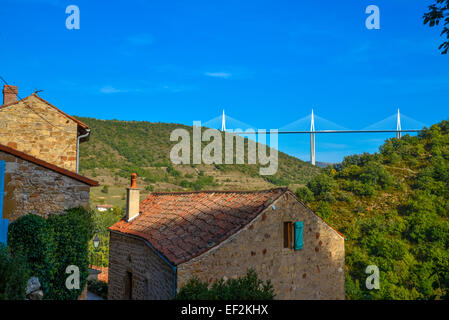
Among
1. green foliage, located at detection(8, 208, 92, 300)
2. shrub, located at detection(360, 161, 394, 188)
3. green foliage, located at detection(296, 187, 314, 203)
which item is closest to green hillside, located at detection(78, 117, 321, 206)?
green foliage, located at detection(296, 187, 314, 203)

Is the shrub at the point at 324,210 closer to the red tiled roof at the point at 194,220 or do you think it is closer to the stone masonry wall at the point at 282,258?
the stone masonry wall at the point at 282,258

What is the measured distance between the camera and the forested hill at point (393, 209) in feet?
66.0

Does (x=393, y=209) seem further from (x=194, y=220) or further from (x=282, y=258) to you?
(x=194, y=220)

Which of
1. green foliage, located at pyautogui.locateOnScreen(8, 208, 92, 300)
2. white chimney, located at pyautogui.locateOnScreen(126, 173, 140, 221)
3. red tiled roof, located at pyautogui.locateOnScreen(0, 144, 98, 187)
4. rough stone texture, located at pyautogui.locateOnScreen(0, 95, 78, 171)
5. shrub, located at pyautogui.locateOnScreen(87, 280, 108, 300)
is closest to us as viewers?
green foliage, located at pyautogui.locateOnScreen(8, 208, 92, 300)

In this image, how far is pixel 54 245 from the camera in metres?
8.62

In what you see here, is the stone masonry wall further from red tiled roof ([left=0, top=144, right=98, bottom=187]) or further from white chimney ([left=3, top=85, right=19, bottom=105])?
white chimney ([left=3, top=85, right=19, bottom=105])

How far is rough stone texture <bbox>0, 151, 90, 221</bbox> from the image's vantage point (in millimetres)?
8711

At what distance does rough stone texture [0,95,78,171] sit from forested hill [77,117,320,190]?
26.7 metres

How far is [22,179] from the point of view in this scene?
29.0ft

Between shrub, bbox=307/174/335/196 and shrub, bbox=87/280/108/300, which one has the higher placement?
shrub, bbox=307/174/335/196

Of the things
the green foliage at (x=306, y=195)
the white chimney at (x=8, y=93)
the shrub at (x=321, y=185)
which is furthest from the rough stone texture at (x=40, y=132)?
the shrub at (x=321, y=185)

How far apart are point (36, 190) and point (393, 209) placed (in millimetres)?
24693

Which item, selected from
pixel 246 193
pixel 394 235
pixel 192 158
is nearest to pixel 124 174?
pixel 192 158
